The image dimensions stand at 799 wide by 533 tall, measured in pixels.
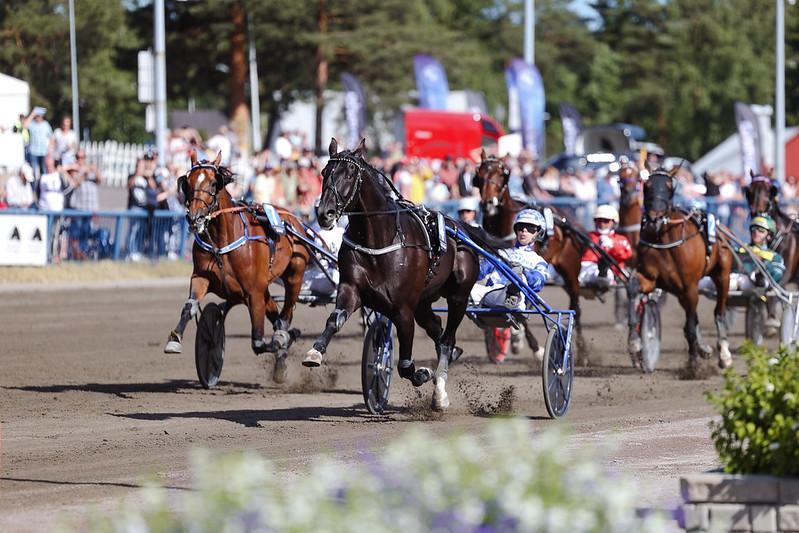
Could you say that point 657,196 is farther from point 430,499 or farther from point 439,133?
point 439,133

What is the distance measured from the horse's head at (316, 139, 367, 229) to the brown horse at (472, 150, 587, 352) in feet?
Answer: 12.7

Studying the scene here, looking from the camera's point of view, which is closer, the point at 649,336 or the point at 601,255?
the point at 649,336

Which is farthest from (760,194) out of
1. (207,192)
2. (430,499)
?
(430,499)

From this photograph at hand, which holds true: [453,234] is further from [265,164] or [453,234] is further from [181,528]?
[265,164]

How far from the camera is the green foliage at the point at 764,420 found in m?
4.83

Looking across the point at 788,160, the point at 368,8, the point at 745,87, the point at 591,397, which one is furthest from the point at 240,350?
the point at 745,87

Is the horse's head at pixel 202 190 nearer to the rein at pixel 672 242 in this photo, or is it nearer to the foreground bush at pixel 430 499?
the rein at pixel 672 242

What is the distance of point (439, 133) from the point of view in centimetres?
3434

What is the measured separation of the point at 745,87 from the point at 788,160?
1326 cm

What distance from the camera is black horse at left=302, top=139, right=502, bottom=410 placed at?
8617mm

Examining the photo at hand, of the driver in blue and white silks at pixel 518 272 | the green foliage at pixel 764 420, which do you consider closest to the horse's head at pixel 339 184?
the driver in blue and white silks at pixel 518 272

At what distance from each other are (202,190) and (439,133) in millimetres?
24395

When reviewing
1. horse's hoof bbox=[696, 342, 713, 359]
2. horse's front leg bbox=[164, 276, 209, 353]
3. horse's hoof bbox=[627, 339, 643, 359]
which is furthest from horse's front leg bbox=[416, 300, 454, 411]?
horse's hoof bbox=[696, 342, 713, 359]

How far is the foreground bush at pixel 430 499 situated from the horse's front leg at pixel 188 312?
635cm
